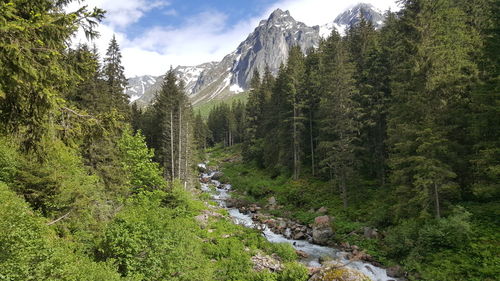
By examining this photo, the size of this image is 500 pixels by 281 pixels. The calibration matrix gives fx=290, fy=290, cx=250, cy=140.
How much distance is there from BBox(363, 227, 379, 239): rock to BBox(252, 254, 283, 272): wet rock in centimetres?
770

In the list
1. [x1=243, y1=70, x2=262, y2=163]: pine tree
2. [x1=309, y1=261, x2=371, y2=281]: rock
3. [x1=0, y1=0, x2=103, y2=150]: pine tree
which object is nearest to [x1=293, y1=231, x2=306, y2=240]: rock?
[x1=309, y1=261, x2=371, y2=281]: rock

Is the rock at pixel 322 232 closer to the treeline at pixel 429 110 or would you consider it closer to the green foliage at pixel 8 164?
the treeline at pixel 429 110

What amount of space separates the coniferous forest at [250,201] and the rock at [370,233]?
125 mm

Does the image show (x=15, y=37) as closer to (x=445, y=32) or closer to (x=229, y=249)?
(x=229, y=249)

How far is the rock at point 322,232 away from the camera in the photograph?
926 inches

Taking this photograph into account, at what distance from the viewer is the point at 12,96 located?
5.66 metres

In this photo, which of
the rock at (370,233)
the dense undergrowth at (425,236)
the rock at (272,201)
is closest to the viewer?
the dense undergrowth at (425,236)

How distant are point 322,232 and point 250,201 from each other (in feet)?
50.6

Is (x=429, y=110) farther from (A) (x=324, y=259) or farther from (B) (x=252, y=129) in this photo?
(B) (x=252, y=129)

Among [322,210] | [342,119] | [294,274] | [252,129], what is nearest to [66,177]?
[294,274]

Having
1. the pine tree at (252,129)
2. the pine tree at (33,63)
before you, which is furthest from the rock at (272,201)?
the pine tree at (33,63)

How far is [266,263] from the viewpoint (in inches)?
727

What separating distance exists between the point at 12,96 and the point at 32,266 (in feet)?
18.6

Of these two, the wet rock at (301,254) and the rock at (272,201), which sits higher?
the rock at (272,201)
